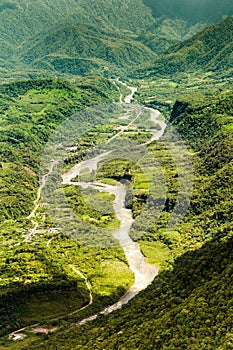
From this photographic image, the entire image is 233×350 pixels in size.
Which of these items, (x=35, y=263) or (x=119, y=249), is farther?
(x=119, y=249)

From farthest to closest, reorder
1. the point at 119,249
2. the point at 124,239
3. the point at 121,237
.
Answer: the point at 121,237
the point at 124,239
the point at 119,249

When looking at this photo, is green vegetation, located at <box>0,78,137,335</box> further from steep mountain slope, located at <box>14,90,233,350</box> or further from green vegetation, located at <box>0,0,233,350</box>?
steep mountain slope, located at <box>14,90,233,350</box>

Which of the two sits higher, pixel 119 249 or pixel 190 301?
pixel 119 249

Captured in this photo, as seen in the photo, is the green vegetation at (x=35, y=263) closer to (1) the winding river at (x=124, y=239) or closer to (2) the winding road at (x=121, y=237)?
(2) the winding road at (x=121, y=237)

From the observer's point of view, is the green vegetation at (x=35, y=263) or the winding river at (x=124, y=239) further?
the winding river at (x=124, y=239)

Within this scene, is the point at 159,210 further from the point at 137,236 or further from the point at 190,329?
the point at 190,329

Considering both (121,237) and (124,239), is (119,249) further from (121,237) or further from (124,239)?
(121,237)

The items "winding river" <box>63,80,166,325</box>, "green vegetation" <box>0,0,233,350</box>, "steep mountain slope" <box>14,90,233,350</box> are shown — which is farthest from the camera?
"winding river" <box>63,80,166,325</box>

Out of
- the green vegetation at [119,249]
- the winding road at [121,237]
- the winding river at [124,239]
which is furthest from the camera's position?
the winding river at [124,239]

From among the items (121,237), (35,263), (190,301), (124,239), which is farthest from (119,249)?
(190,301)

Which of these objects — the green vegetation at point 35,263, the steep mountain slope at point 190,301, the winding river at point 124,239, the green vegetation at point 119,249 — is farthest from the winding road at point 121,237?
the steep mountain slope at point 190,301

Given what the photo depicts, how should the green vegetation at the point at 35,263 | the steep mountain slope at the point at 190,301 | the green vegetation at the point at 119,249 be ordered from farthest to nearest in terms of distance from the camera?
the green vegetation at the point at 35,263 → the green vegetation at the point at 119,249 → the steep mountain slope at the point at 190,301

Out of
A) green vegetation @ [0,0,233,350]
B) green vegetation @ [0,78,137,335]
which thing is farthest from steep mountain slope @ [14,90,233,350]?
green vegetation @ [0,78,137,335]
